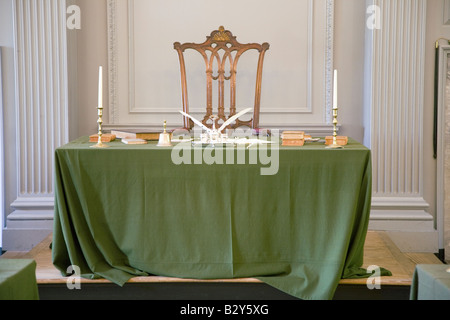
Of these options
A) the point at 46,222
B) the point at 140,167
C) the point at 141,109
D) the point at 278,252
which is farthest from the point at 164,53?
the point at 278,252

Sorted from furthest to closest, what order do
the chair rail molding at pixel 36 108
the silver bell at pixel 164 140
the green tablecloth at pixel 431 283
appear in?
the chair rail molding at pixel 36 108 < the silver bell at pixel 164 140 < the green tablecloth at pixel 431 283

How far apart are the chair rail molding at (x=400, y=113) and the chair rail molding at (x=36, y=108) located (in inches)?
92.3

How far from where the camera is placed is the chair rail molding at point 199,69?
14.4 ft

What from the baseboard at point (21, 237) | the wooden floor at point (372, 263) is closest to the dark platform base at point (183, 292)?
the wooden floor at point (372, 263)

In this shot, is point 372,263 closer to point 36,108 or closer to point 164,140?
point 164,140

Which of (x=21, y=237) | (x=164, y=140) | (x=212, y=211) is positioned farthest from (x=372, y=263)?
(x=21, y=237)

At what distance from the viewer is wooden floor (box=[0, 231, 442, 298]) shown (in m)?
2.75

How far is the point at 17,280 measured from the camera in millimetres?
1967

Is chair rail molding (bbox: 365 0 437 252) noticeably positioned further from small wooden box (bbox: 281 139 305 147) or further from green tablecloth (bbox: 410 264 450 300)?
green tablecloth (bbox: 410 264 450 300)

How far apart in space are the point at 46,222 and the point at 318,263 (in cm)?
226

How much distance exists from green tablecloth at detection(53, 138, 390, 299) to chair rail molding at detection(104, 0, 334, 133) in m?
1.69

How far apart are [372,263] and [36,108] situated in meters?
2.64

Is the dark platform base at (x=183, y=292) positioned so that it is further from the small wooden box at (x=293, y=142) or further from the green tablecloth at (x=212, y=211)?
the small wooden box at (x=293, y=142)

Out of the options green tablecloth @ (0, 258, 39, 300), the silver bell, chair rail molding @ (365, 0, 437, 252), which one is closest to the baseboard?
the silver bell
